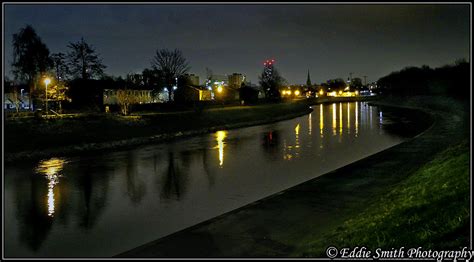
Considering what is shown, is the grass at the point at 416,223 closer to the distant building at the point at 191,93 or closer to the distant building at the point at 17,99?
the distant building at the point at 17,99

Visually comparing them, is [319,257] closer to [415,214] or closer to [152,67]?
[415,214]

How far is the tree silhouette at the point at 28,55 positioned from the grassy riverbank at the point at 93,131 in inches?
1002

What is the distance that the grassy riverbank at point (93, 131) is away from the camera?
33.2 metres

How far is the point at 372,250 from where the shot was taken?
7945 millimetres

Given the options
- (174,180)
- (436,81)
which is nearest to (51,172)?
(174,180)

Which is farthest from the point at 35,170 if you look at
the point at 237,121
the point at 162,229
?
the point at 237,121

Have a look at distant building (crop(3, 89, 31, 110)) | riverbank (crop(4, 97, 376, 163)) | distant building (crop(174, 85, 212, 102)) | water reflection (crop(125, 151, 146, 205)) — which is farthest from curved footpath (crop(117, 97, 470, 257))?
distant building (crop(174, 85, 212, 102))

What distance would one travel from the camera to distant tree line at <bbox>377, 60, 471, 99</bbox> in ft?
314

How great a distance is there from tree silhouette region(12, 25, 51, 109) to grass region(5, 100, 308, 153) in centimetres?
2519

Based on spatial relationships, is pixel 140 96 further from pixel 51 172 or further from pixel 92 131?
pixel 51 172

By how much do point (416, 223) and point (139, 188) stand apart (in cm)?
1440

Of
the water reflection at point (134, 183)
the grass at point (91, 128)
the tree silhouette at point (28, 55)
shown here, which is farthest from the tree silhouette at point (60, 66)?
the water reflection at point (134, 183)

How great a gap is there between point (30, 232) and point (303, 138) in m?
30.6

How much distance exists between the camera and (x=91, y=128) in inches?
1588
